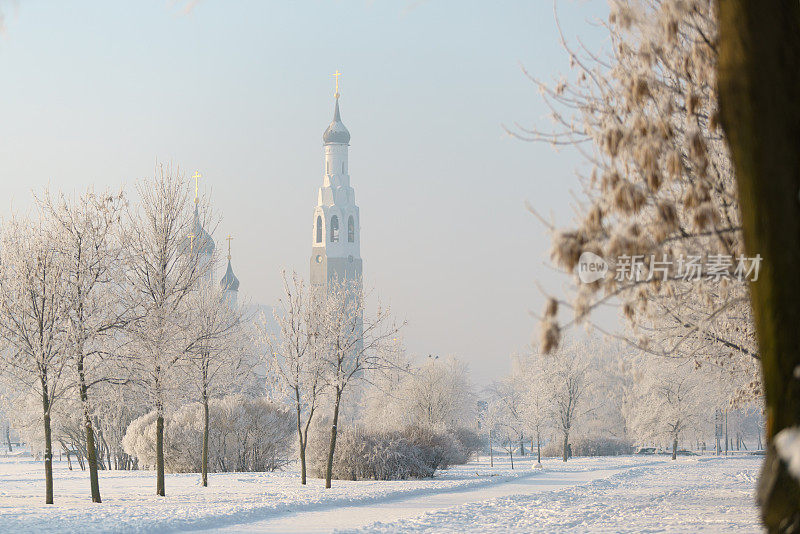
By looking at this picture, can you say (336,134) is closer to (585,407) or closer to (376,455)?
(585,407)

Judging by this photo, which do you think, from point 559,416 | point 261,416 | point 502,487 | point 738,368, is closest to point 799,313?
point 738,368

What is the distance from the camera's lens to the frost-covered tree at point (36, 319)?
60.7ft

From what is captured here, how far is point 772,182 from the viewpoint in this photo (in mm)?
4449

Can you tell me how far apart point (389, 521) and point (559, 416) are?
40070 millimetres

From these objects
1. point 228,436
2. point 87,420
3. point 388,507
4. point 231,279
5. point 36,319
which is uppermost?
point 231,279

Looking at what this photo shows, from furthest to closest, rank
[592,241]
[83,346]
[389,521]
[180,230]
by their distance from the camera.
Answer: [180,230], [83,346], [389,521], [592,241]

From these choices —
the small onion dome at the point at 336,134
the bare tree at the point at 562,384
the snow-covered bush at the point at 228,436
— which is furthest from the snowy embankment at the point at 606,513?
the small onion dome at the point at 336,134

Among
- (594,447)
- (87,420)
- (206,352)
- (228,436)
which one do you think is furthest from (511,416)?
(87,420)

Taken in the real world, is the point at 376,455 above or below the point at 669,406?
below

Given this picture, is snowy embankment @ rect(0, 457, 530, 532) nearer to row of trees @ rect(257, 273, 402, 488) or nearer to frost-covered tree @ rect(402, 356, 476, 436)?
row of trees @ rect(257, 273, 402, 488)

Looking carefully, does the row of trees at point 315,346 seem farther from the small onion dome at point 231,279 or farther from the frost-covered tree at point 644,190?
the small onion dome at point 231,279

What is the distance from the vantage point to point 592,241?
5.32m

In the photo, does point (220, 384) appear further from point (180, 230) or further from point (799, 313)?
point (799, 313)

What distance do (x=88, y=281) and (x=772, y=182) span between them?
17177 millimetres
